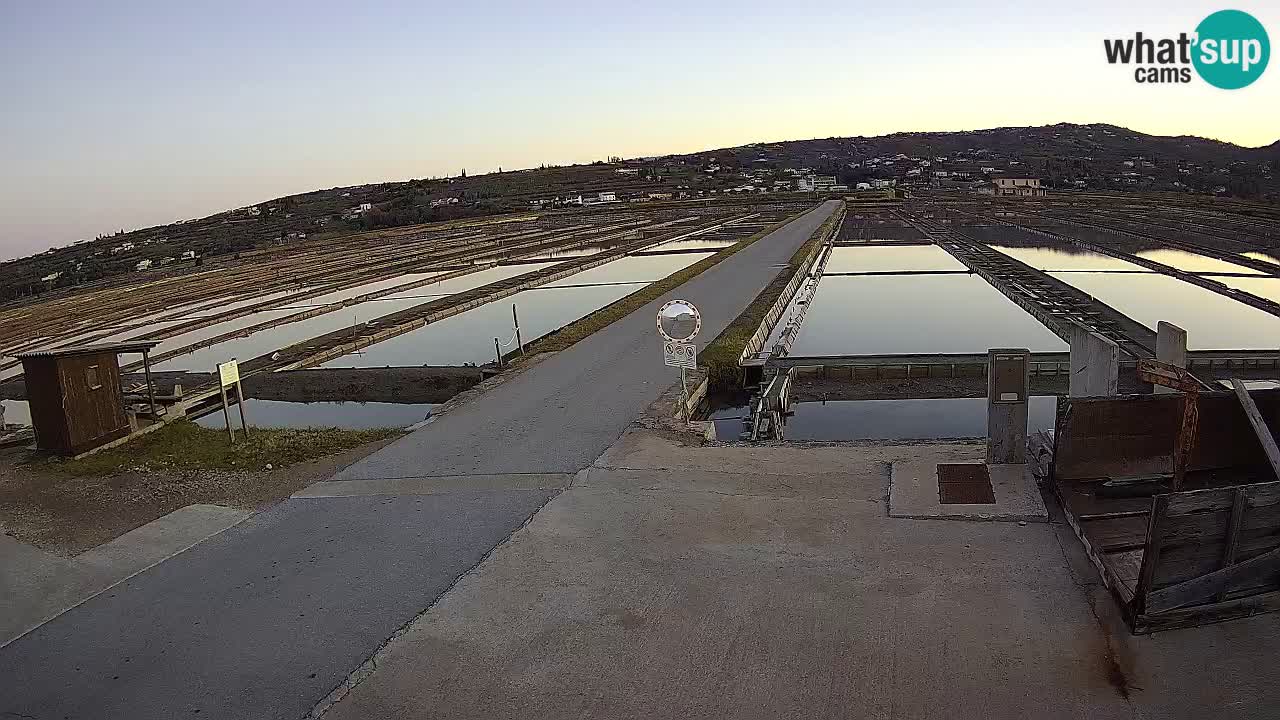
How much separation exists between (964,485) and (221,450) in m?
8.81

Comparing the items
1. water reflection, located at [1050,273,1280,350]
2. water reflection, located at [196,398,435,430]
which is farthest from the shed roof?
water reflection, located at [1050,273,1280,350]

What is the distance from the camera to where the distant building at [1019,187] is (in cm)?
9425

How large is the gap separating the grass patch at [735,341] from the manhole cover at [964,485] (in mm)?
6629

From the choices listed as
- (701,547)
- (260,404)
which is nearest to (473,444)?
(701,547)

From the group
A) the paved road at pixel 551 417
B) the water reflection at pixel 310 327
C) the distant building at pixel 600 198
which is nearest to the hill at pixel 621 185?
the distant building at pixel 600 198

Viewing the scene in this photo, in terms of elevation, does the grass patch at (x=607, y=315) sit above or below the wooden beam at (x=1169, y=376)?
below

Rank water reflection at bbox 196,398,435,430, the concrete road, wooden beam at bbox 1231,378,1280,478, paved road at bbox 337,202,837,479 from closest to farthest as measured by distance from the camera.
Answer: the concrete road → wooden beam at bbox 1231,378,1280,478 → paved road at bbox 337,202,837,479 → water reflection at bbox 196,398,435,430

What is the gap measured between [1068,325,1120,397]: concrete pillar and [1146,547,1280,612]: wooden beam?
7.30ft

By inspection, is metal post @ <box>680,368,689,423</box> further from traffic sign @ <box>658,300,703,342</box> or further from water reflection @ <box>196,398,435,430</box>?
water reflection @ <box>196,398,435,430</box>

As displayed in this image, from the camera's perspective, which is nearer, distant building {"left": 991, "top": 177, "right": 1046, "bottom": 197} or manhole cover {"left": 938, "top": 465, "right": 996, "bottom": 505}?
manhole cover {"left": 938, "top": 465, "right": 996, "bottom": 505}

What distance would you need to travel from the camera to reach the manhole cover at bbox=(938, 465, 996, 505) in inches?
237

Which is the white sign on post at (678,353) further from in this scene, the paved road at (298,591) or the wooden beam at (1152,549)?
the wooden beam at (1152,549)

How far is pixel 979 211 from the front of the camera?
2493 inches

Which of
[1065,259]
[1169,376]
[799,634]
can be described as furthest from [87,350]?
[1065,259]
